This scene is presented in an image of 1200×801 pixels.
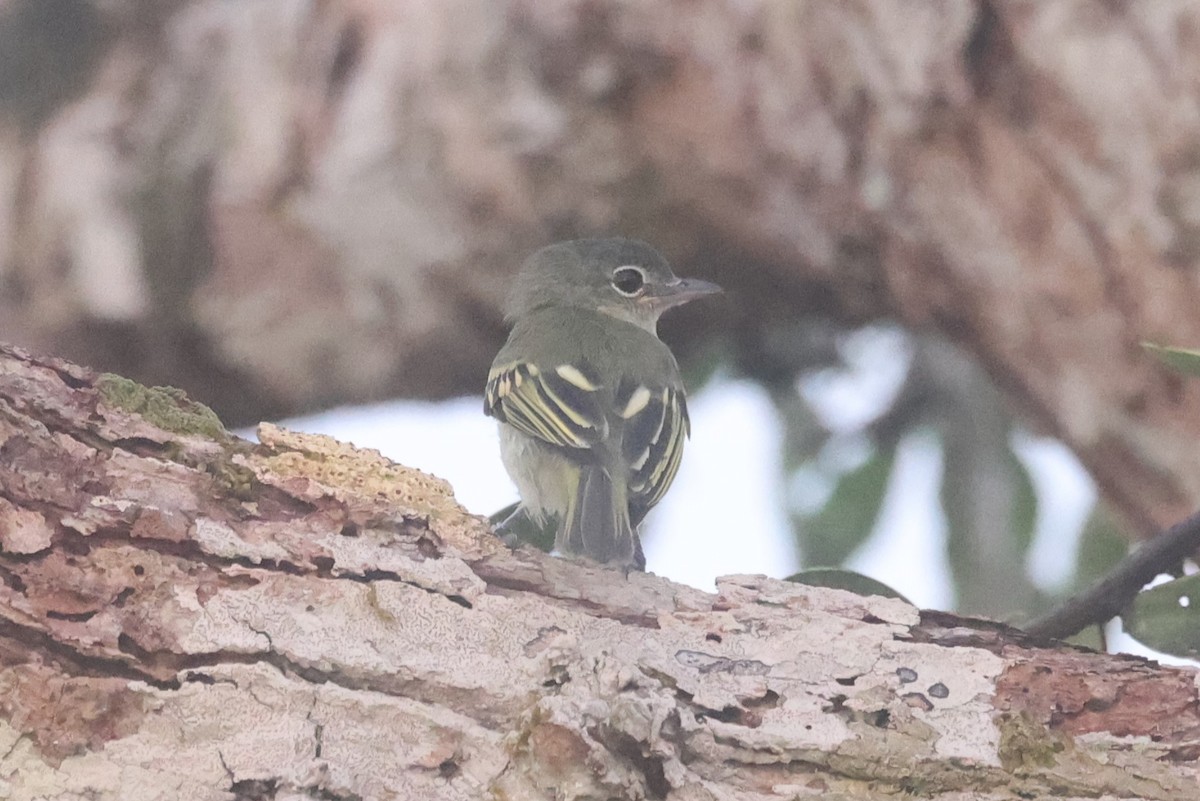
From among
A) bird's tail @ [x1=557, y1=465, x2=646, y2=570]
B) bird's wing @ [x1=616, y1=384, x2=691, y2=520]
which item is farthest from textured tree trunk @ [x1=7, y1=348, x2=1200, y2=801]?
bird's wing @ [x1=616, y1=384, x2=691, y2=520]

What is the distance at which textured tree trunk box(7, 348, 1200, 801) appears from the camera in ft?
7.00

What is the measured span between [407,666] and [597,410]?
1.58 m

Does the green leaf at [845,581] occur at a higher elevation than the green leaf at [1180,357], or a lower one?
lower

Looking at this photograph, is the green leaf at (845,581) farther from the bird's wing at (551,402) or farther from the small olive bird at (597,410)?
the bird's wing at (551,402)

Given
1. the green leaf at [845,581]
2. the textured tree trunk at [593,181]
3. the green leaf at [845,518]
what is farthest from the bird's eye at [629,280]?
the green leaf at [845,581]

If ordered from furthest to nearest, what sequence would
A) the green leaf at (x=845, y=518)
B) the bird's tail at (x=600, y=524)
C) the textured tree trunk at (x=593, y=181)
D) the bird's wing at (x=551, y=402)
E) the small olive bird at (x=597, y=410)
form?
the green leaf at (x=845, y=518), the textured tree trunk at (x=593, y=181), the bird's wing at (x=551, y=402), the small olive bird at (x=597, y=410), the bird's tail at (x=600, y=524)

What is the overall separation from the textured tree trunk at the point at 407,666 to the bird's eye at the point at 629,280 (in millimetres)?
2547

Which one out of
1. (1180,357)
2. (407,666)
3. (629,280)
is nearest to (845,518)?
(629,280)

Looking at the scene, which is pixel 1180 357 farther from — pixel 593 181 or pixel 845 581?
pixel 593 181

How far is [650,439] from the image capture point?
12.2 ft

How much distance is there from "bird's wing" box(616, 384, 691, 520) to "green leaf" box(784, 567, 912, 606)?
61 centimetres

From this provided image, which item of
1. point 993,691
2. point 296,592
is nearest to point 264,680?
point 296,592

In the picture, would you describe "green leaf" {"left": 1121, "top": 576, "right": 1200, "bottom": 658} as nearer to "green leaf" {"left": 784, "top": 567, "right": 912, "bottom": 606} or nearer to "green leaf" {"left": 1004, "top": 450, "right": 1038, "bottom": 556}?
"green leaf" {"left": 784, "top": 567, "right": 912, "bottom": 606}

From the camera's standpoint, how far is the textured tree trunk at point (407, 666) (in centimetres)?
213
